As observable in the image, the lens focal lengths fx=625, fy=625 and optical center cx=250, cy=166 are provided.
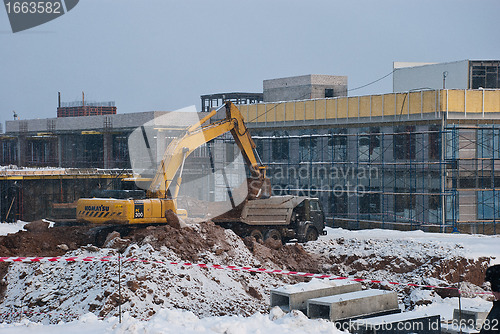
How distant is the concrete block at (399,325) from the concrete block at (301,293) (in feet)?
5.56

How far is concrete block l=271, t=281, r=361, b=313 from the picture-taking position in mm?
12547

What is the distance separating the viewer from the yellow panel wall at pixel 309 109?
132ft

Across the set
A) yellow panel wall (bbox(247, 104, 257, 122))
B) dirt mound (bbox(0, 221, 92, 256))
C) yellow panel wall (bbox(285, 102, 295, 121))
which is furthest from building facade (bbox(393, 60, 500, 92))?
dirt mound (bbox(0, 221, 92, 256))

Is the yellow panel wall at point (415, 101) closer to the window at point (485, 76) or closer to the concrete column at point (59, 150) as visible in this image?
the window at point (485, 76)

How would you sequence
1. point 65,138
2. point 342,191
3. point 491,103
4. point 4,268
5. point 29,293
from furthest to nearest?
point 65,138 < point 342,191 < point 491,103 < point 4,268 < point 29,293

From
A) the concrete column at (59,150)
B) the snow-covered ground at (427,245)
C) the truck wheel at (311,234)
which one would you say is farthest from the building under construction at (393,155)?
the concrete column at (59,150)

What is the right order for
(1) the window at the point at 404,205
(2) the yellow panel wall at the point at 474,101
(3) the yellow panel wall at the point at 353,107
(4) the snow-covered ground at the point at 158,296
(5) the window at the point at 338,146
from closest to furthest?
(4) the snow-covered ground at the point at 158,296 → (2) the yellow panel wall at the point at 474,101 → (1) the window at the point at 404,205 → (3) the yellow panel wall at the point at 353,107 → (5) the window at the point at 338,146

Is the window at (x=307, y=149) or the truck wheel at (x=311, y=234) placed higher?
the window at (x=307, y=149)

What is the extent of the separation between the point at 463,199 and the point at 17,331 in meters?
28.7

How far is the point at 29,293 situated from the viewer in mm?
16453

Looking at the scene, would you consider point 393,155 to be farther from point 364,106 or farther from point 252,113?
point 252,113

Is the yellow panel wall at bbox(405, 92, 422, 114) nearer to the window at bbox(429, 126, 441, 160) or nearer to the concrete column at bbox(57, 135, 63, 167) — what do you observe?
the window at bbox(429, 126, 441, 160)

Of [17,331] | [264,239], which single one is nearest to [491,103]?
[264,239]

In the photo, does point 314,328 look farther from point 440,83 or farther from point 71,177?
point 440,83
